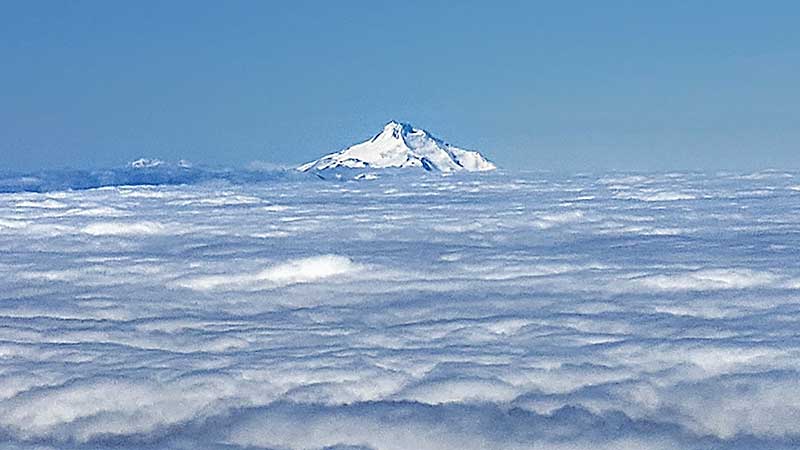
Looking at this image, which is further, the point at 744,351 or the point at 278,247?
the point at 278,247

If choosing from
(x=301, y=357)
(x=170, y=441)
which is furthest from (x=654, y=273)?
(x=170, y=441)

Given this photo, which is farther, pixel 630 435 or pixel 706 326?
pixel 706 326

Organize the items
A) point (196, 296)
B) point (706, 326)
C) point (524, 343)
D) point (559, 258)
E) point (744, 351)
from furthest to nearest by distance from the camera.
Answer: point (559, 258)
point (196, 296)
point (706, 326)
point (524, 343)
point (744, 351)

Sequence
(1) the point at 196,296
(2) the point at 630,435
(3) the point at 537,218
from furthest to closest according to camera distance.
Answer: (3) the point at 537,218, (1) the point at 196,296, (2) the point at 630,435

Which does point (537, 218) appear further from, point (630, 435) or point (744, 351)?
point (630, 435)

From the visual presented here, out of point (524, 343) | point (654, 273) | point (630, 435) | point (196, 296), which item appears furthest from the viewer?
point (654, 273)

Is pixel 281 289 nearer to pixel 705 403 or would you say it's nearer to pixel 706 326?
pixel 706 326

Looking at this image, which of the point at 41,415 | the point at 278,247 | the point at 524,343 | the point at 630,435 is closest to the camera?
the point at 630,435

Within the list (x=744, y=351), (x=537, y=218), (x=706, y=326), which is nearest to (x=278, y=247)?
(x=537, y=218)
